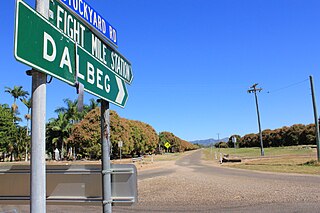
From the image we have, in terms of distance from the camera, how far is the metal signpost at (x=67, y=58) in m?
2.14

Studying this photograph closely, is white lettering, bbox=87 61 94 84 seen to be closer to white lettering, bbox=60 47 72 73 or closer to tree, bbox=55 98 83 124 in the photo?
white lettering, bbox=60 47 72 73

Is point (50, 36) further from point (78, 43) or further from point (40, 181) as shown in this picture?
point (40, 181)

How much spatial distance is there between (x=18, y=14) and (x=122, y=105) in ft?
5.65

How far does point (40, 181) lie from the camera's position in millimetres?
2193

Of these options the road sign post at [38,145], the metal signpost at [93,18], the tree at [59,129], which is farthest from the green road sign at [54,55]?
the tree at [59,129]

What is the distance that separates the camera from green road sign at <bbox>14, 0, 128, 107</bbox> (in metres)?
2.05

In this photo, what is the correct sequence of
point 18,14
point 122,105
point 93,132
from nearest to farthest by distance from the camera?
point 18,14 < point 122,105 < point 93,132

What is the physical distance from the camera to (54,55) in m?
2.37

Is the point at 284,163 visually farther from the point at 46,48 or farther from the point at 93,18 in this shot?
the point at 46,48

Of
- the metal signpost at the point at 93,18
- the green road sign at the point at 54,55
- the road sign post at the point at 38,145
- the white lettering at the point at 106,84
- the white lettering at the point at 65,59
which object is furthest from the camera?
the white lettering at the point at 106,84

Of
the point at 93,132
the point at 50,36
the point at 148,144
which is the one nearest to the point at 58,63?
the point at 50,36

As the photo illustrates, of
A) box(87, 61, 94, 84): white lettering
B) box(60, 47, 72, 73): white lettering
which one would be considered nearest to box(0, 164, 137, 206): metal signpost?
box(87, 61, 94, 84): white lettering

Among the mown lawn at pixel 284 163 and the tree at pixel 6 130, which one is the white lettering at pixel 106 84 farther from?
the tree at pixel 6 130

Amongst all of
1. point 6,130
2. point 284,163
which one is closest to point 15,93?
point 6,130
